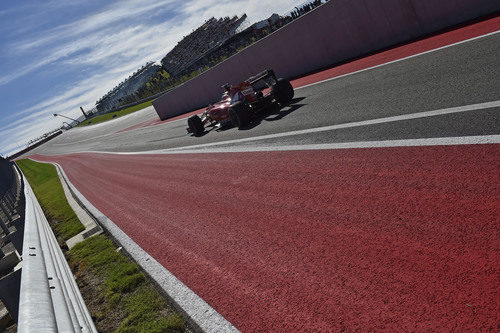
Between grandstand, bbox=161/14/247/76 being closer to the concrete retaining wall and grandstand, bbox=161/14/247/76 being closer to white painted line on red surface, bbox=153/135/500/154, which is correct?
the concrete retaining wall

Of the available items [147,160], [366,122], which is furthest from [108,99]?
[366,122]

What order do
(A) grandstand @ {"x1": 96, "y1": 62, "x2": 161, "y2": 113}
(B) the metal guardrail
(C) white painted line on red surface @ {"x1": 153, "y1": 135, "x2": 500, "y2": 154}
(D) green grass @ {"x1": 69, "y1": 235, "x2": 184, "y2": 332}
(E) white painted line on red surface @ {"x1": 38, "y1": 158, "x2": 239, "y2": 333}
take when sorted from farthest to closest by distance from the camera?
(A) grandstand @ {"x1": 96, "y1": 62, "x2": 161, "y2": 113} < (C) white painted line on red surface @ {"x1": 153, "y1": 135, "x2": 500, "y2": 154} < (D) green grass @ {"x1": 69, "y1": 235, "x2": 184, "y2": 332} < (E) white painted line on red surface @ {"x1": 38, "y1": 158, "x2": 239, "y2": 333} < (B) the metal guardrail

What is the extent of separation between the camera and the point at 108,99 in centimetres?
14412

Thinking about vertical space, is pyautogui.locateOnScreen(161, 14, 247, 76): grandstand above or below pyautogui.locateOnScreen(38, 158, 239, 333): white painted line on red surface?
above

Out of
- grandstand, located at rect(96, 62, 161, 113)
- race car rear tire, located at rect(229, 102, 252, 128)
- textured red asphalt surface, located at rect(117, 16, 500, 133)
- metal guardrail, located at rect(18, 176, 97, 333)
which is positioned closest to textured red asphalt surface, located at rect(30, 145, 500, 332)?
metal guardrail, located at rect(18, 176, 97, 333)

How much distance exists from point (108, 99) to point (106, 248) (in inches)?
6016

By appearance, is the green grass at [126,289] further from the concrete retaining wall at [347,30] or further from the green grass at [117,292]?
the concrete retaining wall at [347,30]

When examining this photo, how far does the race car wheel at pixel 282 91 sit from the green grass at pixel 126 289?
7001 mm

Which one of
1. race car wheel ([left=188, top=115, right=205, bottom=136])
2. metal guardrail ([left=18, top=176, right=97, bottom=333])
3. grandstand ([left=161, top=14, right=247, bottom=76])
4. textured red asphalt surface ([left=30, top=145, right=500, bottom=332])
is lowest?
textured red asphalt surface ([left=30, top=145, right=500, bottom=332])

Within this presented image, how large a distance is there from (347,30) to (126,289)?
41.4 feet

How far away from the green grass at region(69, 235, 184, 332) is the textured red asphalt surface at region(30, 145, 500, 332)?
1.40 feet

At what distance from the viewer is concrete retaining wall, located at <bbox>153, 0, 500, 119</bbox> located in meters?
10.5

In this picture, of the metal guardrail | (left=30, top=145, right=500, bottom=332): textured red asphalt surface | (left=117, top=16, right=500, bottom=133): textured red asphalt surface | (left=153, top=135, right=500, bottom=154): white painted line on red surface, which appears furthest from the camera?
(left=117, top=16, right=500, bottom=133): textured red asphalt surface

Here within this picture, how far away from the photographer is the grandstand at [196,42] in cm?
8719
